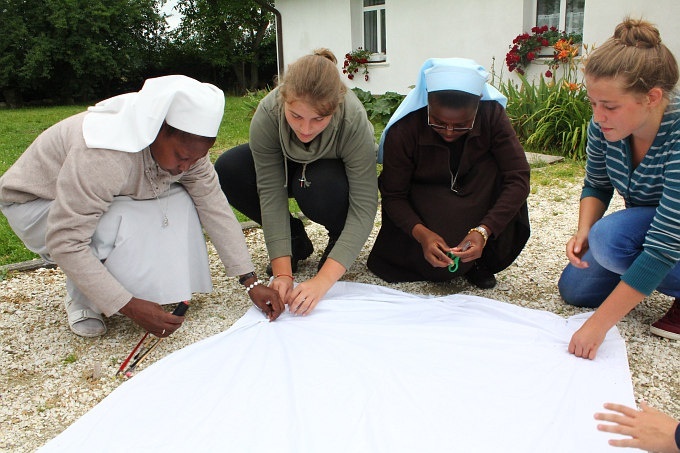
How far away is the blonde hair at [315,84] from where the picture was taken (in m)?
2.06

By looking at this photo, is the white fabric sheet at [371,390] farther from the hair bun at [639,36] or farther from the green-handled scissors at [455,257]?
the hair bun at [639,36]

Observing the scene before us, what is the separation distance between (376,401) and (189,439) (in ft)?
1.70

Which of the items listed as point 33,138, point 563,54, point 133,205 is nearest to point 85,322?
point 133,205

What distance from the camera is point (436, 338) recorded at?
6.88ft

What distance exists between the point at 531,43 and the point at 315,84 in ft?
18.2

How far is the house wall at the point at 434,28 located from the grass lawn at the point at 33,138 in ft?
4.99

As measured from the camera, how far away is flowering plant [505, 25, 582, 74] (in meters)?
6.73

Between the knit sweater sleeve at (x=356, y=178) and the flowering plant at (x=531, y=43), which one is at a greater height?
the flowering plant at (x=531, y=43)

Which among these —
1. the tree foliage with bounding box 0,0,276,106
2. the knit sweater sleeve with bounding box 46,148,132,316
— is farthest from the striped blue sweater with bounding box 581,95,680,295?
the tree foliage with bounding box 0,0,276,106

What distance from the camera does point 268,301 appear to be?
2.30 metres

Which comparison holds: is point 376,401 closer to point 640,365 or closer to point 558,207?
point 640,365

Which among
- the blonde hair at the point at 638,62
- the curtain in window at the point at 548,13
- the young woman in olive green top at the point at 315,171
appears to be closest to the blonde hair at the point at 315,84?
the young woman in olive green top at the point at 315,171

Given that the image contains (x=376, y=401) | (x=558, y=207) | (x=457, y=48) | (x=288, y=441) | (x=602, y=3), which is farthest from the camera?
(x=457, y=48)

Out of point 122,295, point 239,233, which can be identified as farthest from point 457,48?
point 122,295
